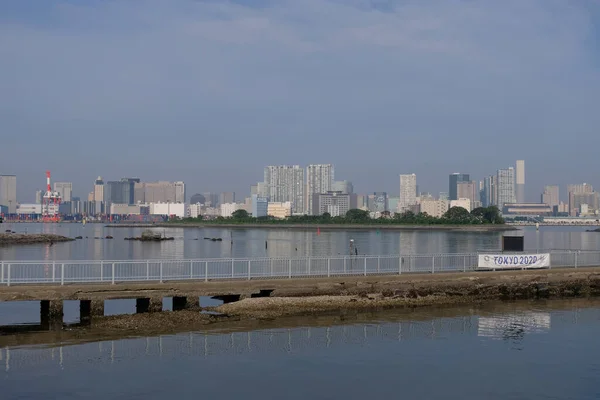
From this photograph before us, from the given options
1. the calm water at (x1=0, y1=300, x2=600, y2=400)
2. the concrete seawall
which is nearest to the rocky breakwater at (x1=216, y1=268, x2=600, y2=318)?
the concrete seawall

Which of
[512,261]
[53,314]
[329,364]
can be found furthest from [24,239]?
[329,364]

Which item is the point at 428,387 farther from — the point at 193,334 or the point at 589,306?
the point at 589,306

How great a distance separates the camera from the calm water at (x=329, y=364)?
62.7 feet

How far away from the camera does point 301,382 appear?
20.1 m

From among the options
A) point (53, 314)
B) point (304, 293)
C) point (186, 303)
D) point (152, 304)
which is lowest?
point (53, 314)

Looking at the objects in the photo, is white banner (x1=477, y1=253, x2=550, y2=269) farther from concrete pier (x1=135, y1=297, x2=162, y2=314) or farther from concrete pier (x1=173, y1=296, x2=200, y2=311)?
concrete pier (x1=135, y1=297, x2=162, y2=314)

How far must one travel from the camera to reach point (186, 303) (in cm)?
3091

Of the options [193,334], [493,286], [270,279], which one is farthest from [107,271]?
[493,286]

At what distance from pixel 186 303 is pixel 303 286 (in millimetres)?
6046

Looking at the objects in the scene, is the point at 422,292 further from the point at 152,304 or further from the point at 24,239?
the point at 24,239

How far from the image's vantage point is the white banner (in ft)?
130

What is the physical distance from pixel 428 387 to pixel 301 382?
3992 millimetres

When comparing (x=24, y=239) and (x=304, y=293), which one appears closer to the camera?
(x=304, y=293)

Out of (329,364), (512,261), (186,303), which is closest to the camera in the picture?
(329,364)
